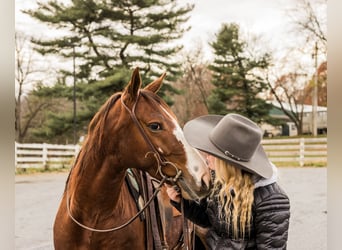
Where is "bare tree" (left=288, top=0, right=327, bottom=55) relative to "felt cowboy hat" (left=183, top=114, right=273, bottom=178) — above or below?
above

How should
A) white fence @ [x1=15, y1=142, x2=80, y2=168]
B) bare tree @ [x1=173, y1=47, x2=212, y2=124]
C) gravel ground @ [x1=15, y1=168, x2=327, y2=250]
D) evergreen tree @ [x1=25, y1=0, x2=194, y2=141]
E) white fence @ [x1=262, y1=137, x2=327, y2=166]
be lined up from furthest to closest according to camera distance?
1. evergreen tree @ [x1=25, y1=0, x2=194, y2=141]
2. white fence @ [x1=15, y1=142, x2=80, y2=168]
3. bare tree @ [x1=173, y1=47, x2=212, y2=124]
4. gravel ground @ [x1=15, y1=168, x2=327, y2=250]
5. white fence @ [x1=262, y1=137, x2=327, y2=166]

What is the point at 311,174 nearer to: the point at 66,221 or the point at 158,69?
the point at 158,69

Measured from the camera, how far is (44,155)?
260 centimetres

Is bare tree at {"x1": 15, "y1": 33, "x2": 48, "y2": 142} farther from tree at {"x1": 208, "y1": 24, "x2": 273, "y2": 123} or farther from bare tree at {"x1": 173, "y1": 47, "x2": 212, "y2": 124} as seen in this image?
tree at {"x1": 208, "y1": 24, "x2": 273, "y2": 123}

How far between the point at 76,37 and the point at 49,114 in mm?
565

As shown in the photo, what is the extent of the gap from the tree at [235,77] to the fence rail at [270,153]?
22cm

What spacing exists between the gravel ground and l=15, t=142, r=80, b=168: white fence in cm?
8

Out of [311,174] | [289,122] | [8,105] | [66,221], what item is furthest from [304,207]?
[8,105]

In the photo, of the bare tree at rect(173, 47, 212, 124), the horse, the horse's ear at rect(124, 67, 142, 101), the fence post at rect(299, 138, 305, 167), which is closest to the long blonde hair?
the horse

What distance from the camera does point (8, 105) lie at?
177 millimetres

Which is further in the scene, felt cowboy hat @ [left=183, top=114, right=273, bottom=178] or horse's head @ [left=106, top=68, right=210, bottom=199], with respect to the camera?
horse's head @ [left=106, top=68, right=210, bottom=199]

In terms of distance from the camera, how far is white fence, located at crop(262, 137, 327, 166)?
179 centimetres

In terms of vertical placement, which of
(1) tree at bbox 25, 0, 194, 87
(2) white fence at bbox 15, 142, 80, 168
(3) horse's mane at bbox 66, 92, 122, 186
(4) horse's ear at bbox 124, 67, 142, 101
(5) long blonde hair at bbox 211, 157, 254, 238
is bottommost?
(2) white fence at bbox 15, 142, 80, 168

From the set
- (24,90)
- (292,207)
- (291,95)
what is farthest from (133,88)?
(292,207)
